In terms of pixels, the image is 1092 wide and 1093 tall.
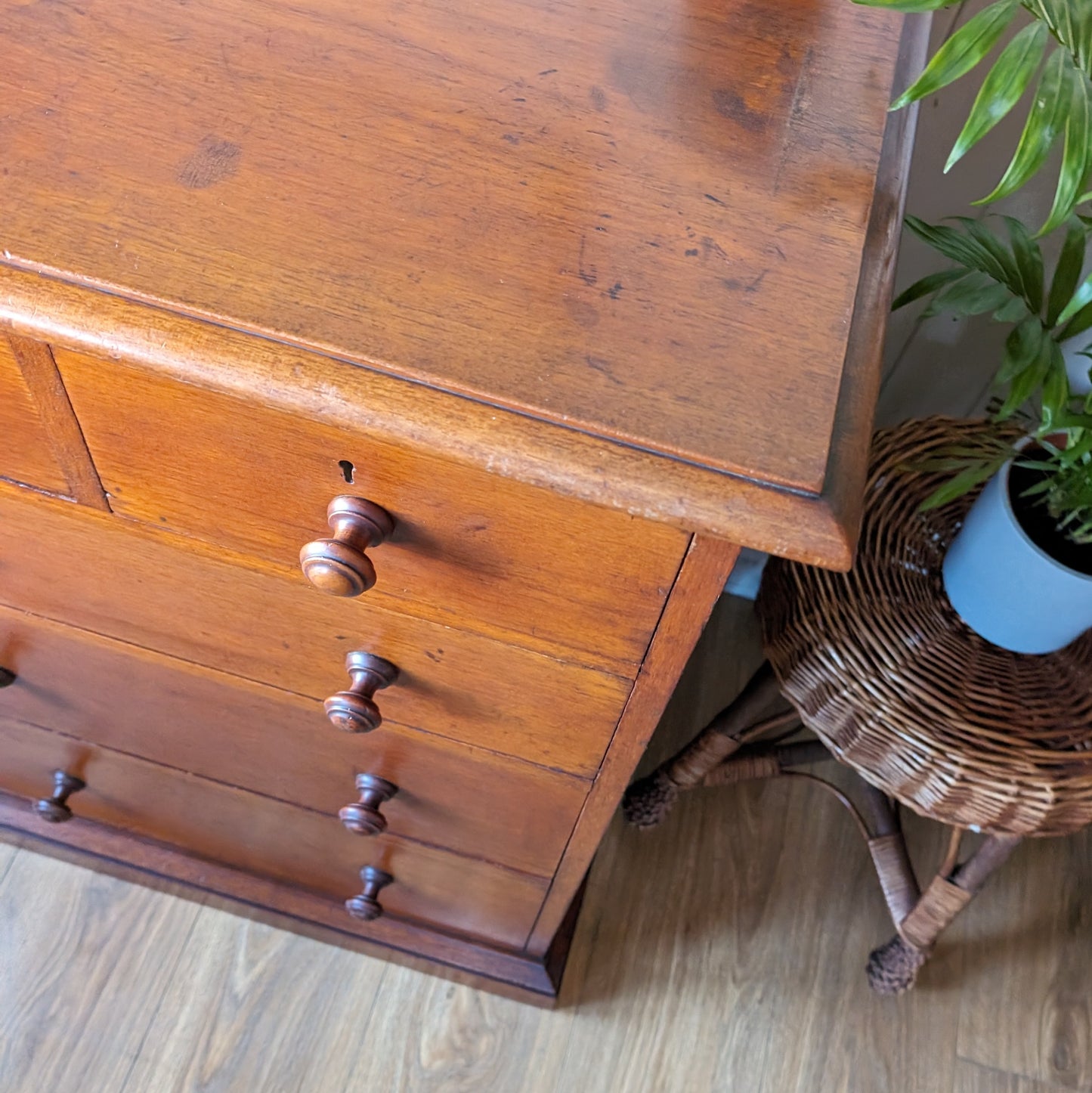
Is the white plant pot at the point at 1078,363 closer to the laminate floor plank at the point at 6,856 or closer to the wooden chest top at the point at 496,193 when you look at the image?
the wooden chest top at the point at 496,193

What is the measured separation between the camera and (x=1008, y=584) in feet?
2.46

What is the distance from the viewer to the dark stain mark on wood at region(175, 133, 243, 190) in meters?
0.44

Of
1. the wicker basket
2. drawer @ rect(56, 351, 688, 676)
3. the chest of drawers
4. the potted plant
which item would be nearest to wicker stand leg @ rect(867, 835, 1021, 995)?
the wicker basket

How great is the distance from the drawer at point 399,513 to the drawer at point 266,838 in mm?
409

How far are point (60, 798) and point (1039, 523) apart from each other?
0.93 m

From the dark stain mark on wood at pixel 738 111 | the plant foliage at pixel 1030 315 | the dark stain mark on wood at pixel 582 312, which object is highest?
the dark stain mark on wood at pixel 738 111

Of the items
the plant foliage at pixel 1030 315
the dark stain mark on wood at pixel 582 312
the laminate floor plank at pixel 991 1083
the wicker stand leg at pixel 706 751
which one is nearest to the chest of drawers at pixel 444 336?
the dark stain mark on wood at pixel 582 312

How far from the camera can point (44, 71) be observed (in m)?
0.48

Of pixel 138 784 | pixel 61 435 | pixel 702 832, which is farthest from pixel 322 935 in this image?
pixel 61 435

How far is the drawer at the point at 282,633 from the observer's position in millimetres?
553

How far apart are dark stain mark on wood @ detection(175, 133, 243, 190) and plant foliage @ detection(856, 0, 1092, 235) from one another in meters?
0.32

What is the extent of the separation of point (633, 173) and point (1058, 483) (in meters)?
0.43

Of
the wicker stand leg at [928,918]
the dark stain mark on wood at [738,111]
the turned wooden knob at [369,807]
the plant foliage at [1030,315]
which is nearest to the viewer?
the dark stain mark on wood at [738,111]

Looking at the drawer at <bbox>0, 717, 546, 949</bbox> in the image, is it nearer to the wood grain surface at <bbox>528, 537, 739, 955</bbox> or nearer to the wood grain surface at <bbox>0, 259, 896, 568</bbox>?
the wood grain surface at <bbox>528, 537, 739, 955</bbox>
